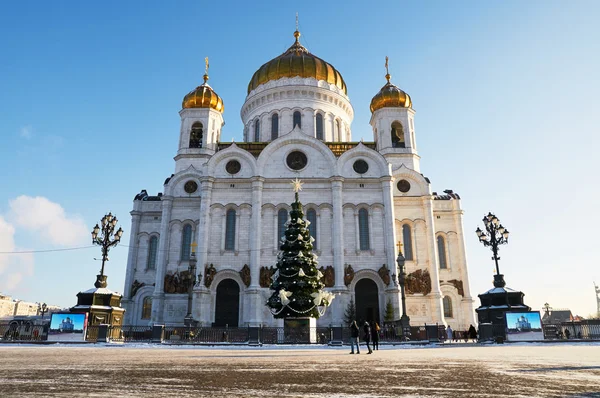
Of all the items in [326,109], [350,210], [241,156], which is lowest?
[350,210]

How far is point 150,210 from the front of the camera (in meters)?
33.9

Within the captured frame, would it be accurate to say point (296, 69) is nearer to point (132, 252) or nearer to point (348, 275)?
point (348, 275)

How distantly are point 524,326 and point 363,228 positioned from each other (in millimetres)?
13197

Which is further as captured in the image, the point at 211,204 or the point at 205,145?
the point at 205,145

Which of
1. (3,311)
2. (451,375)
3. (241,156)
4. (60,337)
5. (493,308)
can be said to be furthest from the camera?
(3,311)

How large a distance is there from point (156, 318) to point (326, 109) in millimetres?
22149

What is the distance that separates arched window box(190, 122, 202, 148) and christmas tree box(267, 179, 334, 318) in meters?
16.3

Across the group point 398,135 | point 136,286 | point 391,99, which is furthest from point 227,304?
point 391,99

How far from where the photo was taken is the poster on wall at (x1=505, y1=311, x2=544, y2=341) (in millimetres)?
18516

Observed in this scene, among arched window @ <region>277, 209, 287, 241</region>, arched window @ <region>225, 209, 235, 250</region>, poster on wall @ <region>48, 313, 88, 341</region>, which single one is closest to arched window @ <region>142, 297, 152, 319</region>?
arched window @ <region>225, 209, 235, 250</region>

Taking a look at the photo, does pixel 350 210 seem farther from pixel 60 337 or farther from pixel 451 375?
pixel 451 375

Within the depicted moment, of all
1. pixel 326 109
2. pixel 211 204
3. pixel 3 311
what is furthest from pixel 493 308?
pixel 3 311

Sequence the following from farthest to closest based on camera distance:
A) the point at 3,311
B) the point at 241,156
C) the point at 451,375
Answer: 1. the point at 3,311
2. the point at 241,156
3. the point at 451,375

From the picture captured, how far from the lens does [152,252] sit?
33.0 metres
